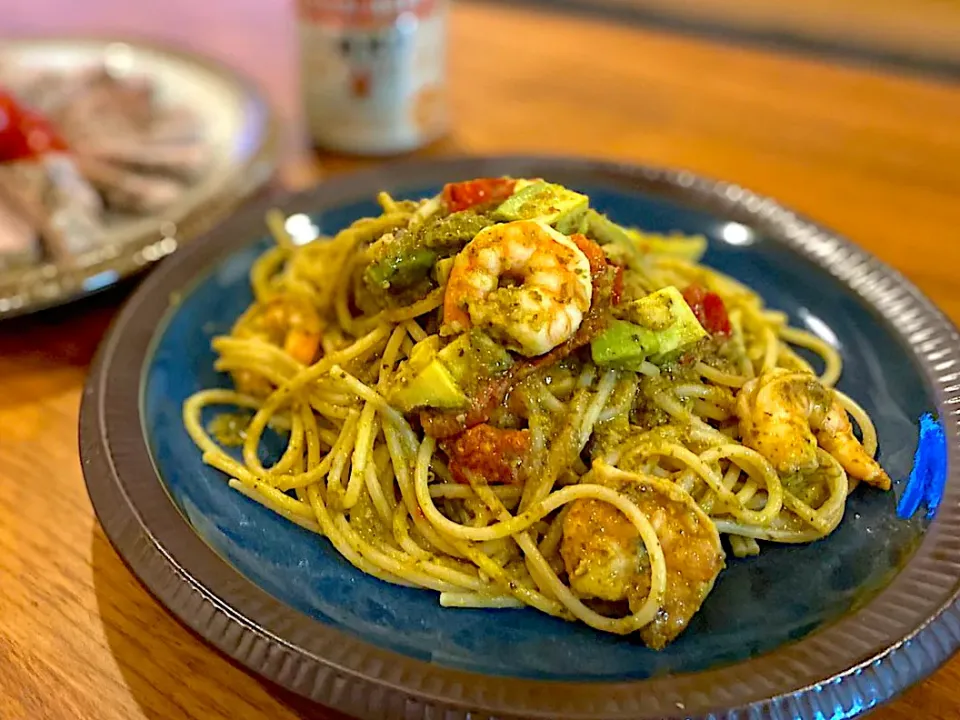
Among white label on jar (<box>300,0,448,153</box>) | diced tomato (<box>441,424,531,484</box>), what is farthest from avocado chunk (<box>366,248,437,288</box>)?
white label on jar (<box>300,0,448,153</box>)

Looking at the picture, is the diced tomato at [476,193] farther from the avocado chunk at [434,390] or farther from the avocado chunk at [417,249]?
the avocado chunk at [434,390]

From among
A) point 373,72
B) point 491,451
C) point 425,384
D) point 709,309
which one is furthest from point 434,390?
point 373,72

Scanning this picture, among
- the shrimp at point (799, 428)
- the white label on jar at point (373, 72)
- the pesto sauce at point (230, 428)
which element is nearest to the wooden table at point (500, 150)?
the white label on jar at point (373, 72)

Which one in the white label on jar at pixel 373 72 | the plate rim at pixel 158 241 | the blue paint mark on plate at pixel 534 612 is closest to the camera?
the blue paint mark on plate at pixel 534 612

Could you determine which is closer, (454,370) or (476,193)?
(454,370)

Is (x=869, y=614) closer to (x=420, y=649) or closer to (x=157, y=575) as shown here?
(x=420, y=649)

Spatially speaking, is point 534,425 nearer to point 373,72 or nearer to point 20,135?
point 373,72
